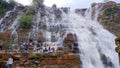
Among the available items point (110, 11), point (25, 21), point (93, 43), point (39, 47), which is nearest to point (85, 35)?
point (93, 43)

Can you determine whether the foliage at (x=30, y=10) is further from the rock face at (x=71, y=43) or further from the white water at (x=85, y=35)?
the rock face at (x=71, y=43)

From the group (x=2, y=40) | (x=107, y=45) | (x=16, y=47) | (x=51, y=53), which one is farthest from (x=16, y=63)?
(x=107, y=45)

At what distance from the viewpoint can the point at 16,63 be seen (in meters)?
22.5

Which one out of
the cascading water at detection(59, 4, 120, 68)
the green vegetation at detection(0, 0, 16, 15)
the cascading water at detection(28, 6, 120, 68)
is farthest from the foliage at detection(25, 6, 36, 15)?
the cascading water at detection(59, 4, 120, 68)

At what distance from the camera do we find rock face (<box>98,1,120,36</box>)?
36750 millimetres

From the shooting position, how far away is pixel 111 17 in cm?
3888

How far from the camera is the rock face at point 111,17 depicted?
36.8 meters

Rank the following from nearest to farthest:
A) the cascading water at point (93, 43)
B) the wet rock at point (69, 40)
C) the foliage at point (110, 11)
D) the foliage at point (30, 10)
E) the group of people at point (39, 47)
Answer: the group of people at point (39, 47) → the cascading water at point (93, 43) → the wet rock at point (69, 40) → the foliage at point (30, 10) → the foliage at point (110, 11)

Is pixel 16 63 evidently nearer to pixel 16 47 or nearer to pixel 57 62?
pixel 57 62

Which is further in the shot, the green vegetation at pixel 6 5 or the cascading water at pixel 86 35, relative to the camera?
the green vegetation at pixel 6 5

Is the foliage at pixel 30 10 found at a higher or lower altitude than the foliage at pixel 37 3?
lower

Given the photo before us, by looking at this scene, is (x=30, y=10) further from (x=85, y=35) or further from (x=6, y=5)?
(x=85, y=35)

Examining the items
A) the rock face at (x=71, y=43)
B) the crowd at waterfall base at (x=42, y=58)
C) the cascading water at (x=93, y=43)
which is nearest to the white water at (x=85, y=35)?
the cascading water at (x=93, y=43)

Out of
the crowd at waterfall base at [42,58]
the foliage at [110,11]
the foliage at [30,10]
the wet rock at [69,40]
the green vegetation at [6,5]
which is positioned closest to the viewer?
the crowd at waterfall base at [42,58]
